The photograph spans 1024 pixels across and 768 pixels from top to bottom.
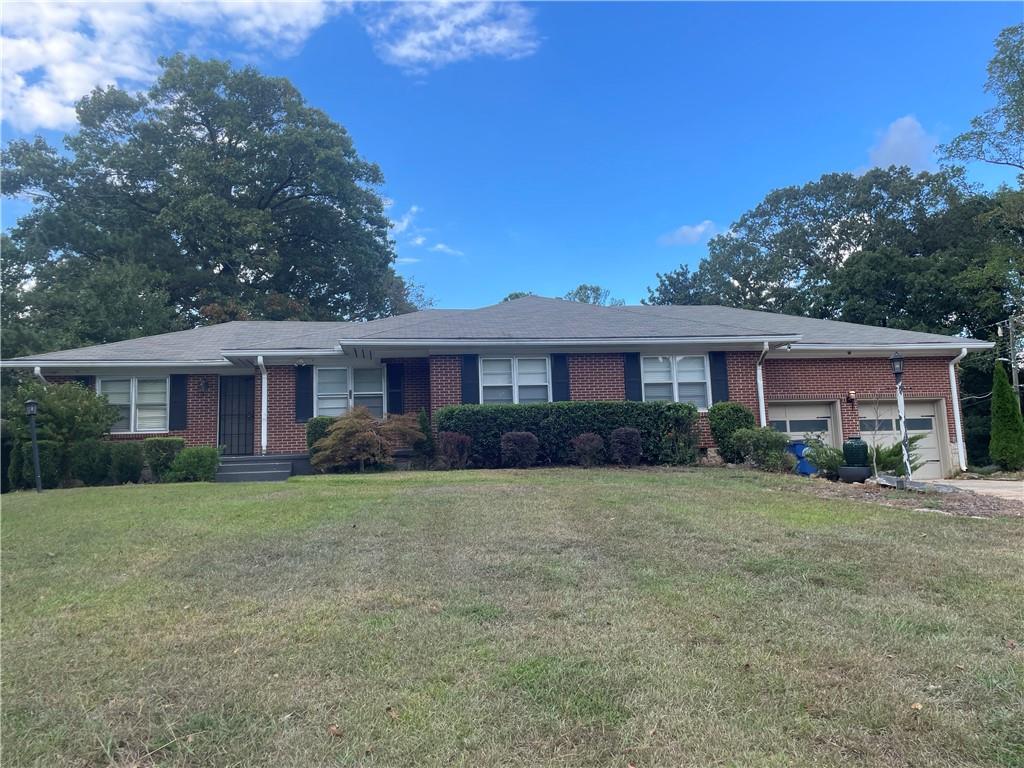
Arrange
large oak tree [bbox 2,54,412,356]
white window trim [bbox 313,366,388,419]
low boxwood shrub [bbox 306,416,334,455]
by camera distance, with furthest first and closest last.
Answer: large oak tree [bbox 2,54,412,356] < white window trim [bbox 313,366,388,419] < low boxwood shrub [bbox 306,416,334,455]

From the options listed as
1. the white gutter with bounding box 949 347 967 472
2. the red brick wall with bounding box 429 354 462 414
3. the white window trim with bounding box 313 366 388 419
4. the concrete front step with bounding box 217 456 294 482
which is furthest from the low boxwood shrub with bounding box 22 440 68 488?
the white gutter with bounding box 949 347 967 472

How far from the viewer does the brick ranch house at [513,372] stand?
13859mm

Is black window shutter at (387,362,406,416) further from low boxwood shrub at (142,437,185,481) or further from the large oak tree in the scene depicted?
the large oak tree

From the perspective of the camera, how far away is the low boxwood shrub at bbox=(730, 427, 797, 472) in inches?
472

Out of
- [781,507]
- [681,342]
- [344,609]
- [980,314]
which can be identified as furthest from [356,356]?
[980,314]

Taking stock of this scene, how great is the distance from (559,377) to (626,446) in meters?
2.53

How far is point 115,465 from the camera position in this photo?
38.8 feet

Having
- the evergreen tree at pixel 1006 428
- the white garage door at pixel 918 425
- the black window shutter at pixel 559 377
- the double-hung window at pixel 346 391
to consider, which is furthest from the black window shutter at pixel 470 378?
the evergreen tree at pixel 1006 428

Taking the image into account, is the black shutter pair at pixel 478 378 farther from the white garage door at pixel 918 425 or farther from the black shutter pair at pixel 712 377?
the white garage door at pixel 918 425

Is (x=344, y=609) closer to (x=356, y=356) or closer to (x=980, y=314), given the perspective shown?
(x=356, y=356)

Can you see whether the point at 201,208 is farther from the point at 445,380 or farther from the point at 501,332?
the point at 501,332

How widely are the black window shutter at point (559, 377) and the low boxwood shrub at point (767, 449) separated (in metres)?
3.83

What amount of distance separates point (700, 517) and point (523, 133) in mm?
17488

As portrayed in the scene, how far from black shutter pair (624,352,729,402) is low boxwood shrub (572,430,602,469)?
2008mm
